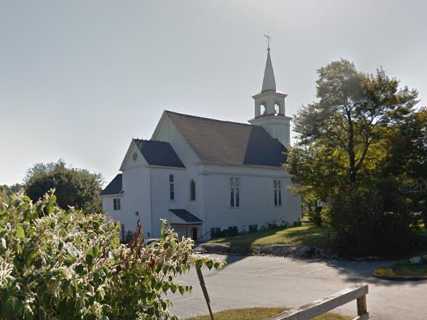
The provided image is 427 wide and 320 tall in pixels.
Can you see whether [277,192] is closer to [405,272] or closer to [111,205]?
[111,205]

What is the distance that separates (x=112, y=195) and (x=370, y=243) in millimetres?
26461

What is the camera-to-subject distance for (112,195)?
42.8 metres

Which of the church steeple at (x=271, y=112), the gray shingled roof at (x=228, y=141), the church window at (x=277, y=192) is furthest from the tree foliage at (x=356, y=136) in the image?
the church steeple at (x=271, y=112)

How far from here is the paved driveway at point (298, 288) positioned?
36.9 ft

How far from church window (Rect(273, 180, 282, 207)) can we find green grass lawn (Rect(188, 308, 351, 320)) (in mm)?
33801

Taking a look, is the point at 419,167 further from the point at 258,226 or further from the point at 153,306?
the point at 153,306

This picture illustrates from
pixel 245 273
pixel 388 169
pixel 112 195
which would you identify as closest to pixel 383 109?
pixel 388 169

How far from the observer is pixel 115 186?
4334cm

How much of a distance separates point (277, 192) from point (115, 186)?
15.3m

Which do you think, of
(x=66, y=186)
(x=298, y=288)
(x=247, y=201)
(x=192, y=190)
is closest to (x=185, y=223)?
(x=192, y=190)

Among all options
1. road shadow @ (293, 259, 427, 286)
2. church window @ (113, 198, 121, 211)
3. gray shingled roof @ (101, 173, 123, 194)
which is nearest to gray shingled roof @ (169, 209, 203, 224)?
church window @ (113, 198, 121, 211)

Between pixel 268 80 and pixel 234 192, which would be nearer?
pixel 234 192

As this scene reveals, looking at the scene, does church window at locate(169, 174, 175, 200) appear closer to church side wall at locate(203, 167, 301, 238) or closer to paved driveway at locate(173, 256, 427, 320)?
church side wall at locate(203, 167, 301, 238)

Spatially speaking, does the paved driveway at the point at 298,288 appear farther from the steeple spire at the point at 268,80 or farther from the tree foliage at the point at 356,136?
the steeple spire at the point at 268,80
